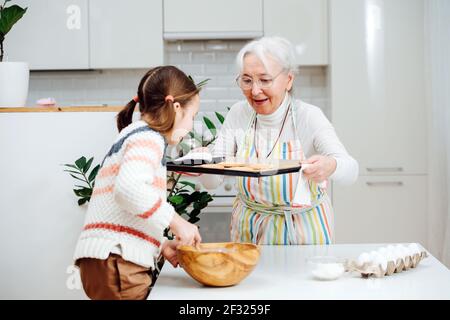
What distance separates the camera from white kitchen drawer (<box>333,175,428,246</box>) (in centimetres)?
399

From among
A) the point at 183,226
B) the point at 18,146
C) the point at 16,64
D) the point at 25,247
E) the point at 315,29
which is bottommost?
the point at 25,247

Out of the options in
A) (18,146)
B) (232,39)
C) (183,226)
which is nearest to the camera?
(183,226)

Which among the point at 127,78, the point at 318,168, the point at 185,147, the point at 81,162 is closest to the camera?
the point at 318,168

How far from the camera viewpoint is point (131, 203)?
1.68 m

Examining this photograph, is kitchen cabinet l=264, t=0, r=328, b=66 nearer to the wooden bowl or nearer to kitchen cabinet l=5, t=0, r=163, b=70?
kitchen cabinet l=5, t=0, r=163, b=70

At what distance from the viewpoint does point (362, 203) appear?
4004mm

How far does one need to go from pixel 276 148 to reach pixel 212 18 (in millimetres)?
1864

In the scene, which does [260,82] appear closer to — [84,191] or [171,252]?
[171,252]

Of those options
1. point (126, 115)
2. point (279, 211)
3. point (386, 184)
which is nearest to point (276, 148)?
point (279, 211)

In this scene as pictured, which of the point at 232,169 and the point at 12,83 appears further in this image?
the point at 12,83

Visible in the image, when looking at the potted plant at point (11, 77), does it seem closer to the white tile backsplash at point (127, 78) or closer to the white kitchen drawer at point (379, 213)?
the white tile backsplash at point (127, 78)
